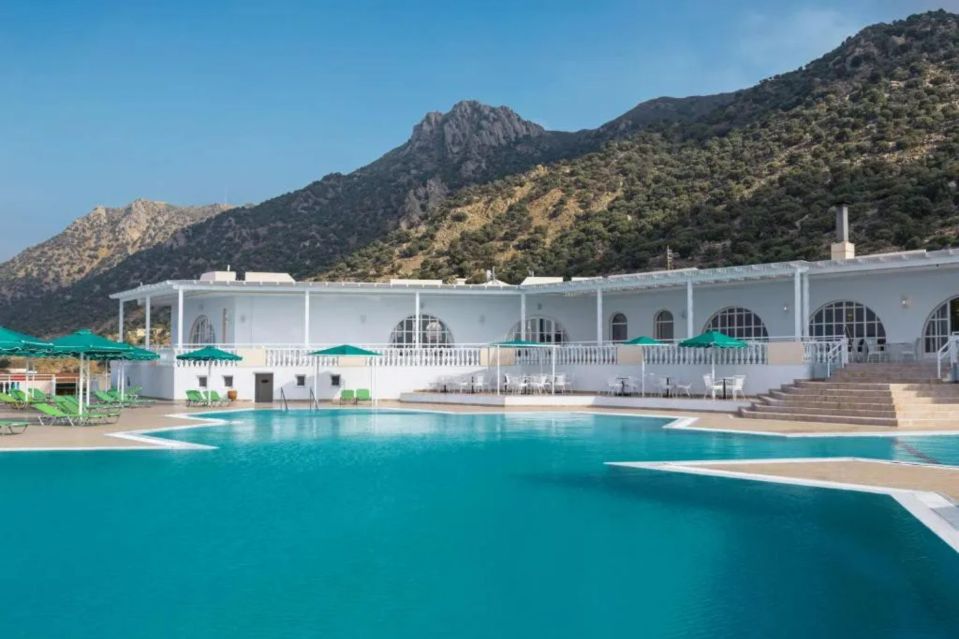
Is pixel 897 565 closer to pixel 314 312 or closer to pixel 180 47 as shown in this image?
pixel 314 312

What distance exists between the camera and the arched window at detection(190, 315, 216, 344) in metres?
28.2

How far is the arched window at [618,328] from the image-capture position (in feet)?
94.1

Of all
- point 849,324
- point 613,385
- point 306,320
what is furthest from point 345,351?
point 849,324

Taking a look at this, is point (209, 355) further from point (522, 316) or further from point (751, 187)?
point (751, 187)

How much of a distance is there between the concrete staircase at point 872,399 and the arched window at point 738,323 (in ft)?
15.8

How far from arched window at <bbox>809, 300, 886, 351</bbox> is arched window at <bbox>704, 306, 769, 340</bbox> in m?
1.60

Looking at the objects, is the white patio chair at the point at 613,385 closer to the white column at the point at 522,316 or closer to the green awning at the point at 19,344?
the white column at the point at 522,316

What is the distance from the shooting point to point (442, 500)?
995 centimetres

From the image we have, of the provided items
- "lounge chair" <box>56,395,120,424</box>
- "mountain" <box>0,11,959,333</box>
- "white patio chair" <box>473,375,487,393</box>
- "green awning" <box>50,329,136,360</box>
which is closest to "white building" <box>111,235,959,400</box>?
"white patio chair" <box>473,375,487,393</box>

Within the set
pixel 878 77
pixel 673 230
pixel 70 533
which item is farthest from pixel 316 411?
pixel 878 77

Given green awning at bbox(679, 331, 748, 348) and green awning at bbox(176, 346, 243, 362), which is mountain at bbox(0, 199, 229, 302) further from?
green awning at bbox(679, 331, 748, 348)

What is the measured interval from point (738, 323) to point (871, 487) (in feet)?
51.7

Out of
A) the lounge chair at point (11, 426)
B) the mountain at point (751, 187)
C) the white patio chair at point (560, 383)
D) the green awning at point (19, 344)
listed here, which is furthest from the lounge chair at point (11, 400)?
the mountain at point (751, 187)

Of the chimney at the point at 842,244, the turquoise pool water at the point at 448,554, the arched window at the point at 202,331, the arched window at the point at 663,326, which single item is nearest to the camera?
the turquoise pool water at the point at 448,554
